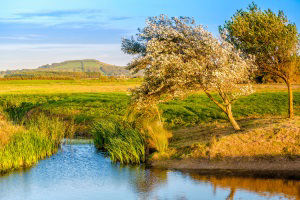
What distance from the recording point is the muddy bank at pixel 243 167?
80.4 feet

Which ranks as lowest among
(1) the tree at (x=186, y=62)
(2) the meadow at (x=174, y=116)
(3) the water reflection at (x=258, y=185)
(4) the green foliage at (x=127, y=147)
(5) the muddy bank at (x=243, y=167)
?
(3) the water reflection at (x=258, y=185)

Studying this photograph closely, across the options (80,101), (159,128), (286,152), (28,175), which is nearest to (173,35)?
(159,128)

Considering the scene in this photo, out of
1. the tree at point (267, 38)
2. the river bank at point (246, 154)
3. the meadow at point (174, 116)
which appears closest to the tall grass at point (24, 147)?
the meadow at point (174, 116)

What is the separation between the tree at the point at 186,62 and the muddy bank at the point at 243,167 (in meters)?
4.29

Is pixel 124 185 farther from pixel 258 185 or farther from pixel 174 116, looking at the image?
pixel 174 116

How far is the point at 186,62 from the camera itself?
25797mm

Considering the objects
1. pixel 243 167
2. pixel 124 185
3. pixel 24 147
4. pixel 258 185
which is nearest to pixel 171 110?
pixel 243 167

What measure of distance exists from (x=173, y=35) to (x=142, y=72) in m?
3.60

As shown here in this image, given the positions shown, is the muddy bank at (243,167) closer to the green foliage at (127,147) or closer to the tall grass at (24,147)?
the green foliage at (127,147)

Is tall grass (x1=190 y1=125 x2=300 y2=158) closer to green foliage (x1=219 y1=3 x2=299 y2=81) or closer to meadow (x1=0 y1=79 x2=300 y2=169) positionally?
meadow (x1=0 y1=79 x2=300 y2=169)

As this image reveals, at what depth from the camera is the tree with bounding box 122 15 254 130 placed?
83.9 ft

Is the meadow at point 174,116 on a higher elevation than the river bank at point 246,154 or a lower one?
higher

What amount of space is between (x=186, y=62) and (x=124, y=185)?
8.40m

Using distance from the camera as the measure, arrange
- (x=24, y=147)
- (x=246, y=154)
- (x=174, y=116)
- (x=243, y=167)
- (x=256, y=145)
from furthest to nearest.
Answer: (x=174, y=116)
(x=24, y=147)
(x=256, y=145)
(x=246, y=154)
(x=243, y=167)
